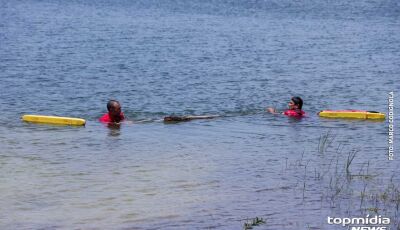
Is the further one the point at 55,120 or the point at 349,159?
the point at 55,120

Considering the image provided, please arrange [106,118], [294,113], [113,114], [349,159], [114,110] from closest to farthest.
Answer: [349,159]
[114,110]
[113,114]
[106,118]
[294,113]

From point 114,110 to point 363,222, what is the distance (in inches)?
468

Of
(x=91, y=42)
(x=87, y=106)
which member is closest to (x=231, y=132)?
(x=87, y=106)

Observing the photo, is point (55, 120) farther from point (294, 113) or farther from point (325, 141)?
point (325, 141)

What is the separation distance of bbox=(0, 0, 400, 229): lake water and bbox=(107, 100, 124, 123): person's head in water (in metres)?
0.48

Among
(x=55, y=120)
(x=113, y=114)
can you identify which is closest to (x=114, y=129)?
(x=113, y=114)

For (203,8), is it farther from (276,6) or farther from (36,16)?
(36,16)

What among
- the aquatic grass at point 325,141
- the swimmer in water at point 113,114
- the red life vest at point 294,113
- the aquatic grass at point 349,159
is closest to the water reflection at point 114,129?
the swimmer in water at point 113,114

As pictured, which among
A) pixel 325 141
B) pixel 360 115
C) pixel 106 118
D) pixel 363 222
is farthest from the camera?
pixel 360 115

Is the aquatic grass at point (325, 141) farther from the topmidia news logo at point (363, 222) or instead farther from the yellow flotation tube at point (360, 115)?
the topmidia news logo at point (363, 222)

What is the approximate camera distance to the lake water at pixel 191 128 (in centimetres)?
1557

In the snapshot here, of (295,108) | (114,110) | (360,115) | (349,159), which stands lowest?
(349,159)

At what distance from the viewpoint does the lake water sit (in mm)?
15570

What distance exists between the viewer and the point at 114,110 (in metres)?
24.8
